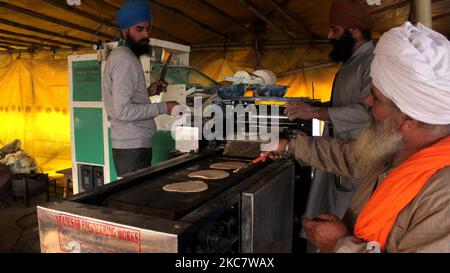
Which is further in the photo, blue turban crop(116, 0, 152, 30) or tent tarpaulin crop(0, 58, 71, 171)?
tent tarpaulin crop(0, 58, 71, 171)

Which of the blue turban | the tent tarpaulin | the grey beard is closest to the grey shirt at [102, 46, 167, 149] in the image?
the blue turban

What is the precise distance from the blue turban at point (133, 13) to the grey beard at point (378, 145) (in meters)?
1.60

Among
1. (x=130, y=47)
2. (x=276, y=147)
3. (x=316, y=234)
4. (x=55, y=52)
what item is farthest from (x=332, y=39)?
(x=55, y=52)

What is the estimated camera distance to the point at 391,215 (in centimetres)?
95

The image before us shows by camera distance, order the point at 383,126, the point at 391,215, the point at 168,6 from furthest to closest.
Result: the point at 168,6
the point at 383,126
the point at 391,215

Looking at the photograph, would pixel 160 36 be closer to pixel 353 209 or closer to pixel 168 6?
pixel 168 6

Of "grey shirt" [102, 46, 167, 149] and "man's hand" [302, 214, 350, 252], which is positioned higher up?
"grey shirt" [102, 46, 167, 149]

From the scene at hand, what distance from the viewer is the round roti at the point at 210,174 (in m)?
1.57

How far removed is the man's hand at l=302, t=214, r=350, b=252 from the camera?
1154mm

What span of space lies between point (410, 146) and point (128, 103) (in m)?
1.61

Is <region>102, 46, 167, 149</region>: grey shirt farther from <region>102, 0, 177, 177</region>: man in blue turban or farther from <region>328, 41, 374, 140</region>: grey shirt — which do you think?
<region>328, 41, 374, 140</region>: grey shirt

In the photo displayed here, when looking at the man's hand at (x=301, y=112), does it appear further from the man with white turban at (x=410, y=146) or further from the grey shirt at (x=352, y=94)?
the man with white turban at (x=410, y=146)

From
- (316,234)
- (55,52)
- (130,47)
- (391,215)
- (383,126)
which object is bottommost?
(316,234)

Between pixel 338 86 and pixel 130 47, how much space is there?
1443 millimetres
